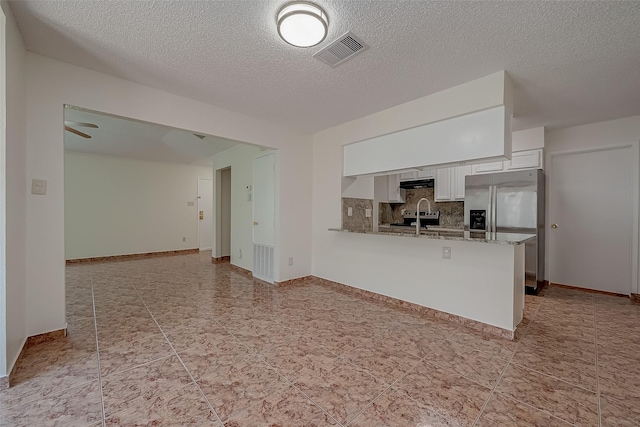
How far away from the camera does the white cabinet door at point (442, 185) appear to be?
463 cm

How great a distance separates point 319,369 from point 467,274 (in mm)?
1782

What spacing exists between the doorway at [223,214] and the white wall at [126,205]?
1946 millimetres

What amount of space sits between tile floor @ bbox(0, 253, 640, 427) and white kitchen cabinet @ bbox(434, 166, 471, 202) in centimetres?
197

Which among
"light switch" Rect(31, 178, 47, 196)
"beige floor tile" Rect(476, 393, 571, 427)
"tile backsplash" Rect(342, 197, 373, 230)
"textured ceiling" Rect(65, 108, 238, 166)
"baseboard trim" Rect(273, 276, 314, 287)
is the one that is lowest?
"beige floor tile" Rect(476, 393, 571, 427)

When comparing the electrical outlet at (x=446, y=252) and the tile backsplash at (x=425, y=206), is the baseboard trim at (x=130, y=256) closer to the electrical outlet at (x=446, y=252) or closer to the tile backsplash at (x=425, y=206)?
the tile backsplash at (x=425, y=206)

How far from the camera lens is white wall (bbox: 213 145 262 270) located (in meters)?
4.88

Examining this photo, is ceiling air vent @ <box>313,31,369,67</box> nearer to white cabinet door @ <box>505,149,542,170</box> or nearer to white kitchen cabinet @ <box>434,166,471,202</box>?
white kitchen cabinet @ <box>434,166,471,202</box>

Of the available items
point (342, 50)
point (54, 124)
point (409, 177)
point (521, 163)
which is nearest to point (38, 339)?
point (54, 124)

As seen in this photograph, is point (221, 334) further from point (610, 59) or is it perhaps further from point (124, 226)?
point (124, 226)

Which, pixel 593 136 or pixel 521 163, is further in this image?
pixel 521 163

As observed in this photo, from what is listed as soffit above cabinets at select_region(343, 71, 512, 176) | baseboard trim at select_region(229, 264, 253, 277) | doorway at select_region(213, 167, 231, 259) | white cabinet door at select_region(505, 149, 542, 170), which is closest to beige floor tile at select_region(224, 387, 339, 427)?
soffit above cabinets at select_region(343, 71, 512, 176)

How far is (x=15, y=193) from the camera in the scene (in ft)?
6.19

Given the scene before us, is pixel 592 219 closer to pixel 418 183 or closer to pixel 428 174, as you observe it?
pixel 428 174

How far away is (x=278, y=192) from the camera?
402 centimetres
